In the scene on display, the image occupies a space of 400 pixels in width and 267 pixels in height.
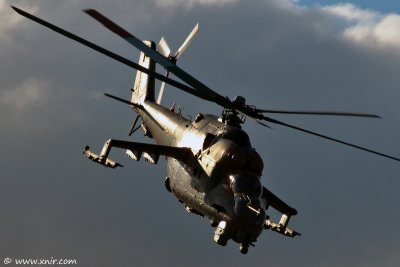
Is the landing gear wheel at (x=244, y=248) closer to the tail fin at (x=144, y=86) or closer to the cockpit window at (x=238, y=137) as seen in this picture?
the cockpit window at (x=238, y=137)

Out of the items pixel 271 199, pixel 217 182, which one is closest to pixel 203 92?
pixel 217 182

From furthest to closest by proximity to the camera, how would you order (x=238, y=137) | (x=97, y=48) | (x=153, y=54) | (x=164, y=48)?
(x=164, y=48) < (x=238, y=137) < (x=153, y=54) < (x=97, y=48)

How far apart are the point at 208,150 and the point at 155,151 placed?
130 inches

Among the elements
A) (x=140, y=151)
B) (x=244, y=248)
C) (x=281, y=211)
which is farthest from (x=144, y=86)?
(x=244, y=248)

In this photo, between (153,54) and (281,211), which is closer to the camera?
(153,54)

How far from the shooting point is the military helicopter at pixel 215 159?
112ft

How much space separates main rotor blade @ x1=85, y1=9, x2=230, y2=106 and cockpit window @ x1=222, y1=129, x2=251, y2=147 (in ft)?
6.43

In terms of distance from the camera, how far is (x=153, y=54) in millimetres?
32781

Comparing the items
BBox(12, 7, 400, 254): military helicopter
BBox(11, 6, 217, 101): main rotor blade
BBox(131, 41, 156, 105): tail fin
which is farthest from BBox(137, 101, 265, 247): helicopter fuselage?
BBox(131, 41, 156, 105): tail fin

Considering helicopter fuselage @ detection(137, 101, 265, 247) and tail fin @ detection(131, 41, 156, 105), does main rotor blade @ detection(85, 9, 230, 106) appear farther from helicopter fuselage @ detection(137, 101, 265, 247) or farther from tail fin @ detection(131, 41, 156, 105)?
tail fin @ detection(131, 41, 156, 105)

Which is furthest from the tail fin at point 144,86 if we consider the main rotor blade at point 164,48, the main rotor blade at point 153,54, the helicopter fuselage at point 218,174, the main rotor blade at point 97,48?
the main rotor blade at point 97,48

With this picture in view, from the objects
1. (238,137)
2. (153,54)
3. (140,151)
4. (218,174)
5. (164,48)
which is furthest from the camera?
(164,48)

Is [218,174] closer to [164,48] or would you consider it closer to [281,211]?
[281,211]

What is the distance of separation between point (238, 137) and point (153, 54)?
6873 mm
